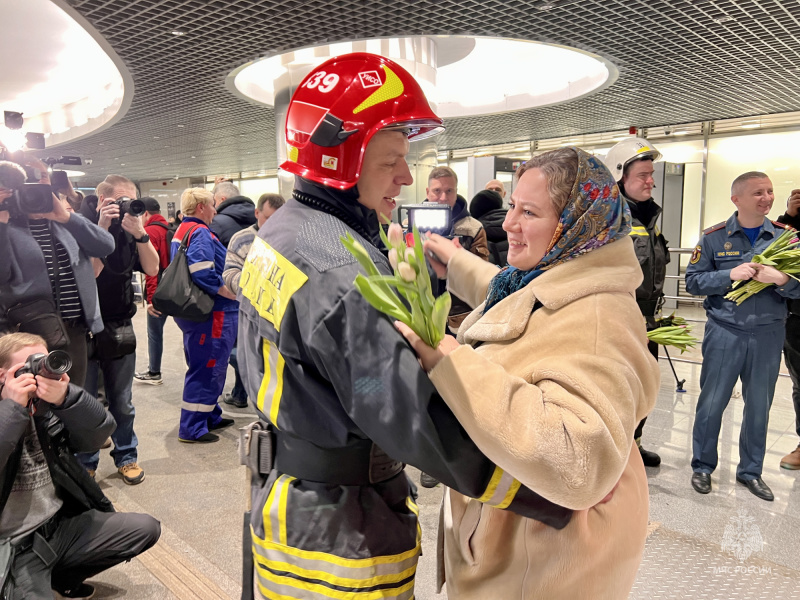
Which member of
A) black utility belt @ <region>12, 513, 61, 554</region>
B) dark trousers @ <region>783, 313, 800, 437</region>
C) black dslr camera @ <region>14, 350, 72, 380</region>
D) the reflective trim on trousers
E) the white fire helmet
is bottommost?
black utility belt @ <region>12, 513, 61, 554</region>

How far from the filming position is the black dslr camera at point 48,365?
6.88ft

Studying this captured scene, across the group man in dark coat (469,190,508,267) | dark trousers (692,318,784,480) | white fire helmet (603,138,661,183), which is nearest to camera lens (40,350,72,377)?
man in dark coat (469,190,508,267)

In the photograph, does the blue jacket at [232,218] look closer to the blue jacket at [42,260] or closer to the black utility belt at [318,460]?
the blue jacket at [42,260]

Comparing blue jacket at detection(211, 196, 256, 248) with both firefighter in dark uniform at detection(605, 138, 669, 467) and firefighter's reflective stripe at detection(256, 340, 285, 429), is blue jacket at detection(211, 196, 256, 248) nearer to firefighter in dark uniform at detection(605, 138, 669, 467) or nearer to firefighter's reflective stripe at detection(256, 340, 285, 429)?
firefighter in dark uniform at detection(605, 138, 669, 467)

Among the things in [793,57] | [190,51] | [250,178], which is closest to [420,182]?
[190,51]

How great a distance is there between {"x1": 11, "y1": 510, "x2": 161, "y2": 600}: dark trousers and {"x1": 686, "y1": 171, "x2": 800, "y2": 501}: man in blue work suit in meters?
3.04

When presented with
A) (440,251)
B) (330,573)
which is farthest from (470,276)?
(330,573)

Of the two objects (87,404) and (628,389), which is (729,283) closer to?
(628,389)

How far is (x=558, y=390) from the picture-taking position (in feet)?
3.37

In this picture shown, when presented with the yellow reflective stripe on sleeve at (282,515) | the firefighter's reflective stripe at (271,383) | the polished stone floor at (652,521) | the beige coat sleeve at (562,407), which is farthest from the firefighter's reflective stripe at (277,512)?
the polished stone floor at (652,521)

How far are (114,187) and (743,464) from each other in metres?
4.28

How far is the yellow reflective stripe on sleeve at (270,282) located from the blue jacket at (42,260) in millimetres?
2109

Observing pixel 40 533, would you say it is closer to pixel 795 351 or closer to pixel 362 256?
pixel 362 256

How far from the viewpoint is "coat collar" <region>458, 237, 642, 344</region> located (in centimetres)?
122
